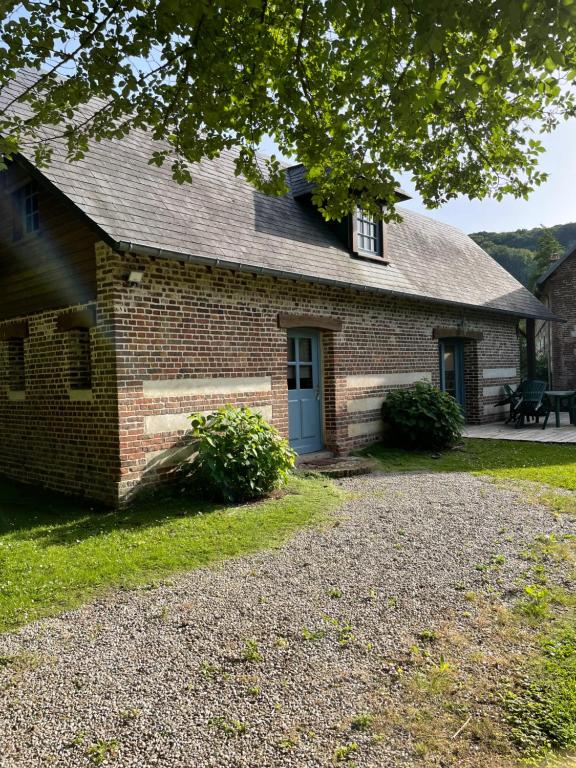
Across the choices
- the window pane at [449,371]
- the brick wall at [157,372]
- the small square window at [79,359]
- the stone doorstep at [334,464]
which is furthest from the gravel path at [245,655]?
the window pane at [449,371]

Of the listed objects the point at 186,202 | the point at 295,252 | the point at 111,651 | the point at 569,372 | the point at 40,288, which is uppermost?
the point at 186,202

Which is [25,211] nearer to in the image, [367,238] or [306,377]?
[306,377]

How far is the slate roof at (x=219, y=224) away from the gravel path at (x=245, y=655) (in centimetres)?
405

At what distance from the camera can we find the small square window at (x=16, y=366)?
28.6ft

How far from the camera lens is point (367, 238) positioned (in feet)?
37.6

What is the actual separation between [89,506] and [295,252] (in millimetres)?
5259

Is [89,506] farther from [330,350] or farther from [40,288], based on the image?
[330,350]

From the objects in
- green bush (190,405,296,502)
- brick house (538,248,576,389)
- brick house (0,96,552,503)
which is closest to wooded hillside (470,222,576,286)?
brick house (538,248,576,389)

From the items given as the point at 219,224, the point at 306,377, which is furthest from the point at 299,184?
the point at 306,377

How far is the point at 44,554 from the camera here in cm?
511

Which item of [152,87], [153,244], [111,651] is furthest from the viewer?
[153,244]

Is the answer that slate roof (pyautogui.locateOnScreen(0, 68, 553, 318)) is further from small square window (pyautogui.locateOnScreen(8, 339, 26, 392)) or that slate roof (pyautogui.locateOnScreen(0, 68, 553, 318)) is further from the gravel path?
the gravel path

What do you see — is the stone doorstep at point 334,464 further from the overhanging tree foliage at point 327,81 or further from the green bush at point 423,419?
the overhanging tree foliage at point 327,81

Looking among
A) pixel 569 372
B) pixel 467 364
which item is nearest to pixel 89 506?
pixel 467 364
